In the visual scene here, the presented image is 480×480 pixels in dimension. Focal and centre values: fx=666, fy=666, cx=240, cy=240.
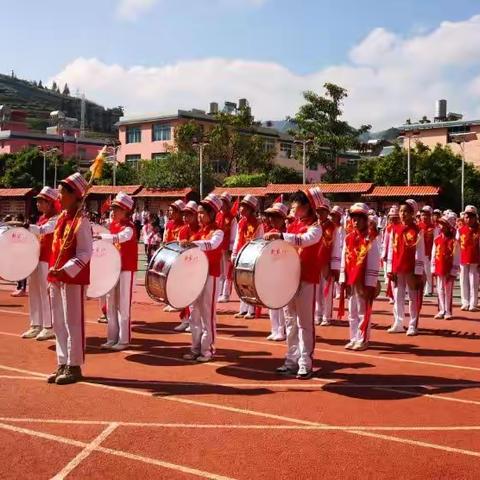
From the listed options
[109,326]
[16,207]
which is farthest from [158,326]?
[16,207]

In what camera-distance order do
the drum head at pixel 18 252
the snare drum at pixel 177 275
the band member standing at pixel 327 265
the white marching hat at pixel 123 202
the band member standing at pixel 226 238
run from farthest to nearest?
1. the band member standing at pixel 226 238
2. the band member standing at pixel 327 265
3. the drum head at pixel 18 252
4. the white marching hat at pixel 123 202
5. the snare drum at pixel 177 275

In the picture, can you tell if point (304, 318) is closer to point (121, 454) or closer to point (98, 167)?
point (98, 167)

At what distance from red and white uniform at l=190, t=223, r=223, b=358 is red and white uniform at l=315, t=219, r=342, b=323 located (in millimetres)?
3429

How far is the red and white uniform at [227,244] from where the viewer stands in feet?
43.3

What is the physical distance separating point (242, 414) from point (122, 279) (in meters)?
3.53

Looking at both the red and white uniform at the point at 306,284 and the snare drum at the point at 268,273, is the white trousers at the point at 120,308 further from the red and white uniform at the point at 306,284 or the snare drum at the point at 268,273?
the red and white uniform at the point at 306,284

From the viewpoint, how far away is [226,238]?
13.5m

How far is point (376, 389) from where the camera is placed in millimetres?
7039

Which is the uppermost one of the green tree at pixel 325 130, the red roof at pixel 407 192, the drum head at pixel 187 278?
the green tree at pixel 325 130

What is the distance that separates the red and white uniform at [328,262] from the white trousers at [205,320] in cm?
349

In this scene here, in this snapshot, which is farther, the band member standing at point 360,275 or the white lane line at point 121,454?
the band member standing at point 360,275

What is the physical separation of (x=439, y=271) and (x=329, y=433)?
766 centimetres

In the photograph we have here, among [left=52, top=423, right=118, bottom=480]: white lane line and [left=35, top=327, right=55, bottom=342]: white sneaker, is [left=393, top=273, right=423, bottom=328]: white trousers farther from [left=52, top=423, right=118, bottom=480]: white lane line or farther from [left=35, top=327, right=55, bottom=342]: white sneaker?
[left=52, top=423, right=118, bottom=480]: white lane line

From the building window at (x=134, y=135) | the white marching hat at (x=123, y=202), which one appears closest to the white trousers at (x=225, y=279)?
the white marching hat at (x=123, y=202)
